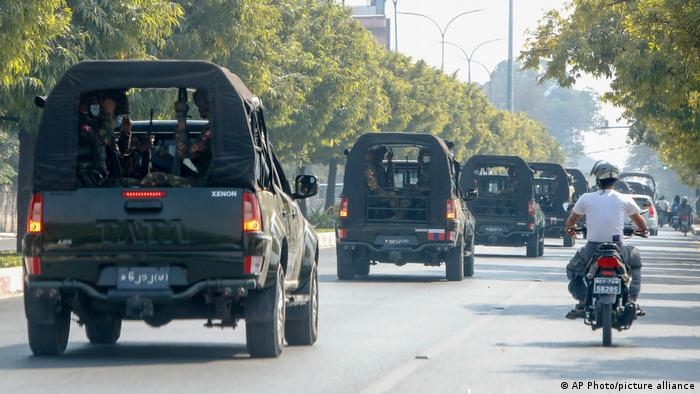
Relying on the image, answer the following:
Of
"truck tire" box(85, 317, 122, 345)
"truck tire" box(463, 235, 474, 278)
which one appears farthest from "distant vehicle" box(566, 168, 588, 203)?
"truck tire" box(85, 317, 122, 345)

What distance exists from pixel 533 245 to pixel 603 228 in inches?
935

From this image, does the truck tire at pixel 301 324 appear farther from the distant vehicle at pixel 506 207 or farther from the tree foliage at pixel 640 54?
the distant vehicle at pixel 506 207

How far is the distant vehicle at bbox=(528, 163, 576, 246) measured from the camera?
4753 centimetres

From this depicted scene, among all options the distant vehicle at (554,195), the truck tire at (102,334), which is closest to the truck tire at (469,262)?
the truck tire at (102,334)

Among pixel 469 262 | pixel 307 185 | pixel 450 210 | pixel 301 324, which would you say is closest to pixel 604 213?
pixel 307 185

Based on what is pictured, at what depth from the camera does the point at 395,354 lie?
44.7 feet

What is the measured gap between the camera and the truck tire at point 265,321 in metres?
12.8

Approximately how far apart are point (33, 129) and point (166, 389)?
18195 mm

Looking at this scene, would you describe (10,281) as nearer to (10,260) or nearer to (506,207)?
(10,260)

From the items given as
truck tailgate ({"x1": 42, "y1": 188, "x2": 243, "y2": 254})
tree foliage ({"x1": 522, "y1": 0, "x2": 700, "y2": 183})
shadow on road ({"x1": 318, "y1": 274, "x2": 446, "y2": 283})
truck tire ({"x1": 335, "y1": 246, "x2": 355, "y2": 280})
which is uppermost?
tree foliage ({"x1": 522, "y1": 0, "x2": 700, "y2": 183})

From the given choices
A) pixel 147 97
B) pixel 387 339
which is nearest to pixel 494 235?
pixel 147 97

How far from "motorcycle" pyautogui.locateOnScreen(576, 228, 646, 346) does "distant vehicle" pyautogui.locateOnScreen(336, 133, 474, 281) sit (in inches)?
400

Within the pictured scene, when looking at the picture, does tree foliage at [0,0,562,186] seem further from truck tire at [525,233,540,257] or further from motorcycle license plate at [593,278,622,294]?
motorcycle license plate at [593,278,622,294]

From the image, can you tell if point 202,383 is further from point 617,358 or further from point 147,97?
point 147,97
